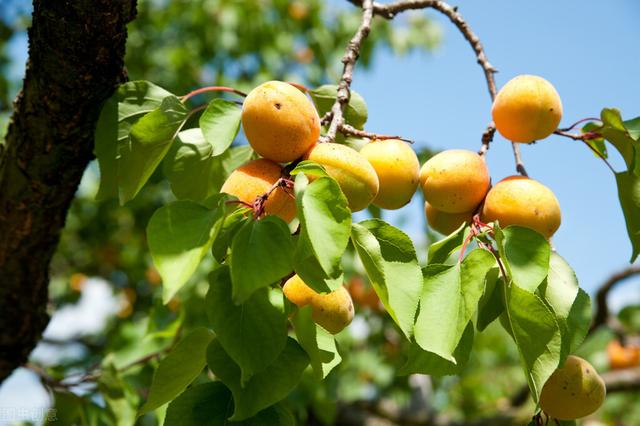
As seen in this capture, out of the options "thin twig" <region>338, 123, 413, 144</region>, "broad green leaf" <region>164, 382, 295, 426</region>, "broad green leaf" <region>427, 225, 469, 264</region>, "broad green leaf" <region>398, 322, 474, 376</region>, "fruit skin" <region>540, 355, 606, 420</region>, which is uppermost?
"thin twig" <region>338, 123, 413, 144</region>

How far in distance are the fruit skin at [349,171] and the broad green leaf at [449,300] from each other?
0.41ft

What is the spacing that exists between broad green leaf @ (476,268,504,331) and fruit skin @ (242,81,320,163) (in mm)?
306

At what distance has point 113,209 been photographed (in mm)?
3555

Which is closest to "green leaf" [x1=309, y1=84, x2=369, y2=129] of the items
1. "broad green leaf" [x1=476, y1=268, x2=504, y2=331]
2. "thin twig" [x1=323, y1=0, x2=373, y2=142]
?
"thin twig" [x1=323, y1=0, x2=373, y2=142]

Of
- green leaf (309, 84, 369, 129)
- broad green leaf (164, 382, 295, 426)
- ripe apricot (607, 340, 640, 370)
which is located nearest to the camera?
broad green leaf (164, 382, 295, 426)

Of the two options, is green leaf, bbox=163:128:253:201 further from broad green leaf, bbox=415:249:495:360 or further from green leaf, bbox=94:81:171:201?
broad green leaf, bbox=415:249:495:360

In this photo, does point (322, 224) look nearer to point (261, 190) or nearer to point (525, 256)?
point (261, 190)

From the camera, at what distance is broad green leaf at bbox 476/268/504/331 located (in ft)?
2.77

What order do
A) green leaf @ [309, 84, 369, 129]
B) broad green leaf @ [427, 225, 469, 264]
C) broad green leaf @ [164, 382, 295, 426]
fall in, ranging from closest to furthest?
broad green leaf @ [164, 382, 295, 426]
broad green leaf @ [427, 225, 469, 264]
green leaf @ [309, 84, 369, 129]

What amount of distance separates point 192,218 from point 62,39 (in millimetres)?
496

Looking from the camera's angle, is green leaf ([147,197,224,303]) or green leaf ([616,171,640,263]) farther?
green leaf ([616,171,640,263])

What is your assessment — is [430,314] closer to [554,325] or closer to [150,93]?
[554,325]

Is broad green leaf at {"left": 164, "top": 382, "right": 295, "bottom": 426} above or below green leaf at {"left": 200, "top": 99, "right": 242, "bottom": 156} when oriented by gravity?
below

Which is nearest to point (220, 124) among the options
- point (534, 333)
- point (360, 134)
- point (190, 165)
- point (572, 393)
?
point (190, 165)
